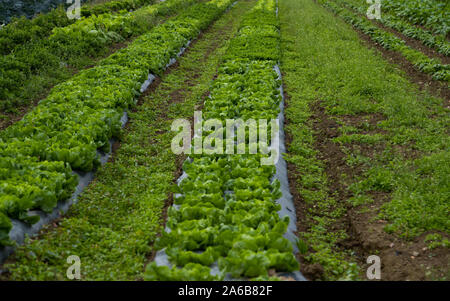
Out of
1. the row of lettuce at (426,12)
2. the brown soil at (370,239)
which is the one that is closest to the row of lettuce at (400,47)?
the row of lettuce at (426,12)

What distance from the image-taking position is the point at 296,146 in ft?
26.5

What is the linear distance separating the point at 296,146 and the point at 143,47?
656 cm

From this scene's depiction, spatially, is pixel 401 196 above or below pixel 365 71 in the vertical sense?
below

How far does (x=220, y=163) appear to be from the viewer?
239 inches

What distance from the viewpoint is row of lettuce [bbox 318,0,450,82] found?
38.3ft

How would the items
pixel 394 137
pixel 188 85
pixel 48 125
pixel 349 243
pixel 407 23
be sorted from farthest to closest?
1. pixel 407 23
2. pixel 188 85
3. pixel 394 137
4. pixel 48 125
5. pixel 349 243

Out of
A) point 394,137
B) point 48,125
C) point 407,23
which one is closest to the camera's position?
point 48,125

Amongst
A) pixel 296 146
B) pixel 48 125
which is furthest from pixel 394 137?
pixel 48 125

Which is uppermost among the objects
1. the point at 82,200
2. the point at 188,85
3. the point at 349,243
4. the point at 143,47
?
the point at 143,47

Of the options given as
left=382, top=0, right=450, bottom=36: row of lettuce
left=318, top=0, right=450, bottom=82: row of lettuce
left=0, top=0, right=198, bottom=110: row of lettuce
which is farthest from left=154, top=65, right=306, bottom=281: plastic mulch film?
left=382, top=0, right=450, bottom=36: row of lettuce

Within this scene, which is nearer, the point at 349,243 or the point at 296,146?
the point at 349,243

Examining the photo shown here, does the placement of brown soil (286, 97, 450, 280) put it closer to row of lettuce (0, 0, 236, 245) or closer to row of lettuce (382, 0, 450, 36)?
row of lettuce (0, 0, 236, 245)

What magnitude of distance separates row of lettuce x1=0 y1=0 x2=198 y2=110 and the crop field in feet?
0.18

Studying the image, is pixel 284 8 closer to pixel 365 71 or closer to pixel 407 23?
pixel 407 23
